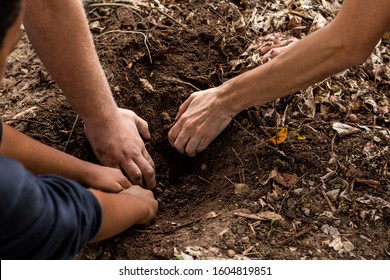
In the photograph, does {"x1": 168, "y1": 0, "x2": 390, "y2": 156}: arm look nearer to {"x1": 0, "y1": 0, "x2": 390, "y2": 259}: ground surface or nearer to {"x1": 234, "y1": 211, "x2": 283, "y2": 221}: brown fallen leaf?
{"x1": 0, "y1": 0, "x2": 390, "y2": 259}: ground surface

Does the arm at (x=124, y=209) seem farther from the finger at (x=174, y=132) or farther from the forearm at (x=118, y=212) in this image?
the finger at (x=174, y=132)

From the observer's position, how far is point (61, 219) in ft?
5.43

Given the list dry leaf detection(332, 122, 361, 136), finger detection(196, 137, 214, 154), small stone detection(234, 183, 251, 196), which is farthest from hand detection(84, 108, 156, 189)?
dry leaf detection(332, 122, 361, 136)

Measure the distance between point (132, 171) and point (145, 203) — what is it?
24cm

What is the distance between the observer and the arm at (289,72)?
2.12m

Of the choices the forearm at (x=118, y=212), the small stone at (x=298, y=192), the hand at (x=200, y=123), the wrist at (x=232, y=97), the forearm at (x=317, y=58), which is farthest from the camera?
the hand at (x=200, y=123)

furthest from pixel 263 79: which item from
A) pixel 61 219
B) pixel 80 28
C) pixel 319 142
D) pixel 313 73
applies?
pixel 61 219

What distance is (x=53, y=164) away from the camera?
2.26 metres

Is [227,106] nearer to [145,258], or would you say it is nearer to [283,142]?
[283,142]

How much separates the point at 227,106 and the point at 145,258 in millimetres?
751

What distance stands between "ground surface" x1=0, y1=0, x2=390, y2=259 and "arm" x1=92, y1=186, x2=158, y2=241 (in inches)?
3.3

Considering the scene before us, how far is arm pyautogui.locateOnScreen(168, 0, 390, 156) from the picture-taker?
2.12 metres

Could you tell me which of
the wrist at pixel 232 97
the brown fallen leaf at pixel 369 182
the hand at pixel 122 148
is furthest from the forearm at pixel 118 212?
the brown fallen leaf at pixel 369 182

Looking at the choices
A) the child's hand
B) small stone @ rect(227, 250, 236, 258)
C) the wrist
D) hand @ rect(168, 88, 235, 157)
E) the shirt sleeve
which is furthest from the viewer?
hand @ rect(168, 88, 235, 157)
